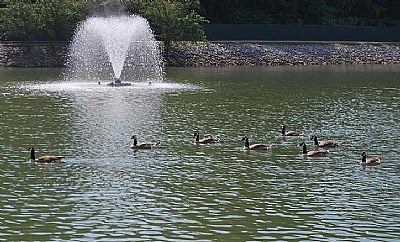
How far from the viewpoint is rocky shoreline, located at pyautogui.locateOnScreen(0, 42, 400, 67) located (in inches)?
3907

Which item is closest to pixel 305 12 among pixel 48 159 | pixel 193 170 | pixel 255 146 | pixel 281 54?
pixel 281 54

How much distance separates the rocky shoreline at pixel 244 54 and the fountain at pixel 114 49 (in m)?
2.15

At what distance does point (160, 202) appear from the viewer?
1161 inches

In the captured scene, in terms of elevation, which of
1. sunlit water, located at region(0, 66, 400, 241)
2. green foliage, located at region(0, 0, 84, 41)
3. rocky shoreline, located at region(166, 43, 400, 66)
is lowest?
sunlit water, located at region(0, 66, 400, 241)

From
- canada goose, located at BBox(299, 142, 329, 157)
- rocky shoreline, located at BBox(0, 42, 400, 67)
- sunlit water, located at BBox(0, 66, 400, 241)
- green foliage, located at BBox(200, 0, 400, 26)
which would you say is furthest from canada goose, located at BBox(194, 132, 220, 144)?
green foliage, located at BBox(200, 0, 400, 26)

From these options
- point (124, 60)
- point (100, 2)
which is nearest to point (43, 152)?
point (124, 60)

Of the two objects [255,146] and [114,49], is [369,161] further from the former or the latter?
[114,49]

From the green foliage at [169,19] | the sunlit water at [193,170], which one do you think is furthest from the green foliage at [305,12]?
the sunlit water at [193,170]

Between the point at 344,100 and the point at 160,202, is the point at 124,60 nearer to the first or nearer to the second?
the point at 344,100

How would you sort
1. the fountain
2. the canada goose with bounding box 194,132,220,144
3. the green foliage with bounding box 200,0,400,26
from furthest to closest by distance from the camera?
the green foliage with bounding box 200,0,400,26 < the fountain < the canada goose with bounding box 194,132,220,144

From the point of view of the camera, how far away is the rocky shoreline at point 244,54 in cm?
9925

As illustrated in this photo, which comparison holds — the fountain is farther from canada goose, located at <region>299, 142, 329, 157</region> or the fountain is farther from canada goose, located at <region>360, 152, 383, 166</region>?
canada goose, located at <region>360, 152, 383, 166</region>

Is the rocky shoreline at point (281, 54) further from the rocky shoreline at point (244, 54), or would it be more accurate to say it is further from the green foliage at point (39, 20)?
the green foliage at point (39, 20)

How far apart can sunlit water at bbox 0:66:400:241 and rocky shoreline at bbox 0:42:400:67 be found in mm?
34504
